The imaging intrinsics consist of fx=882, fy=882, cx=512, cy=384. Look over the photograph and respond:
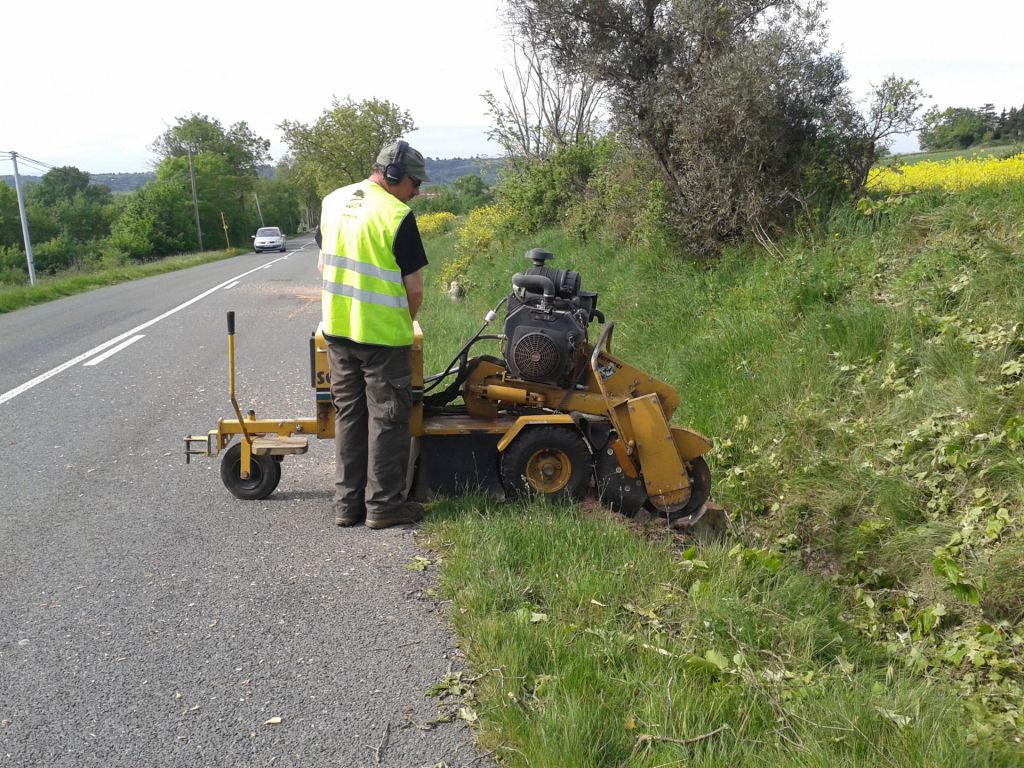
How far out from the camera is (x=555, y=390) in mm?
5480

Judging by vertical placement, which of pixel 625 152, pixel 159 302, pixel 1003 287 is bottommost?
pixel 159 302

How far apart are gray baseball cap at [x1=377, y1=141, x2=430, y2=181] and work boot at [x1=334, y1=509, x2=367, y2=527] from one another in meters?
1.97

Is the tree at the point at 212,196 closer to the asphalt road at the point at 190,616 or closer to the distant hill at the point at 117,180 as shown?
the distant hill at the point at 117,180

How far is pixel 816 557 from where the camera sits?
200 inches

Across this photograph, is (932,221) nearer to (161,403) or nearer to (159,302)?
(161,403)

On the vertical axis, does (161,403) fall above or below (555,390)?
below

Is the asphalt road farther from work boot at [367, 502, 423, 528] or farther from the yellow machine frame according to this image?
the yellow machine frame

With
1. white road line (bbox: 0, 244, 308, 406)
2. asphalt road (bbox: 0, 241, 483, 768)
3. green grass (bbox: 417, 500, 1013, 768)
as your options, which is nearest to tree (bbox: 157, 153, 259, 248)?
white road line (bbox: 0, 244, 308, 406)

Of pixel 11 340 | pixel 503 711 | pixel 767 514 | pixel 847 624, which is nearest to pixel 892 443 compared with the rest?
pixel 767 514

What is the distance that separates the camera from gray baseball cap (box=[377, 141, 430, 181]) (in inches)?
196

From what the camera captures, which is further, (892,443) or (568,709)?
(892,443)

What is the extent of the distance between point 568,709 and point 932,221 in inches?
215

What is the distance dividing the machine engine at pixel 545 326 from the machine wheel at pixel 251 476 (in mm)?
1638

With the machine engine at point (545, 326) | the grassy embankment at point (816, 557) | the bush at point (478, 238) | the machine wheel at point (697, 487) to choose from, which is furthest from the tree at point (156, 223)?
the machine wheel at point (697, 487)
